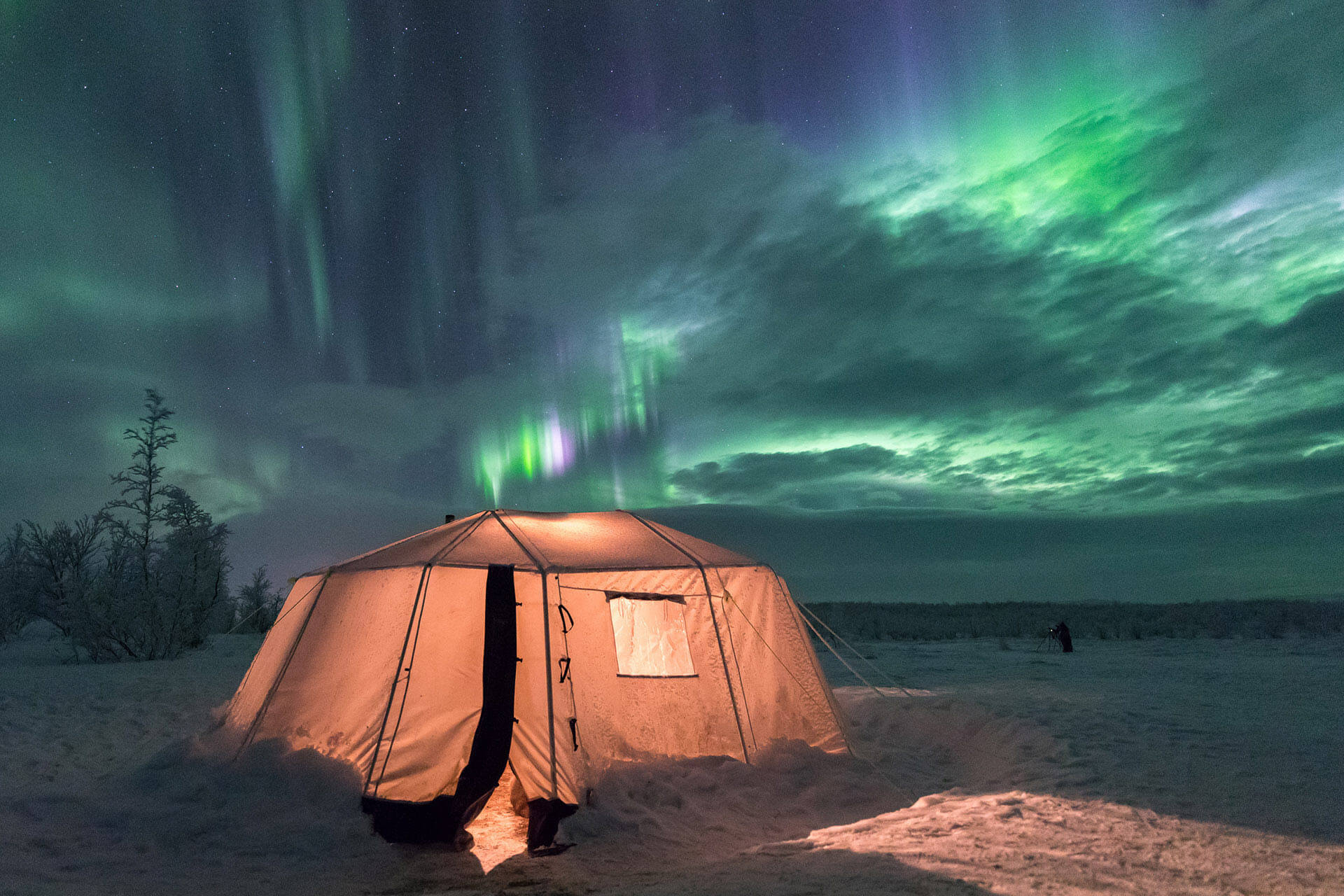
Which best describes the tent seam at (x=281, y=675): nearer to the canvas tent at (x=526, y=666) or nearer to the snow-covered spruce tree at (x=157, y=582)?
the canvas tent at (x=526, y=666)

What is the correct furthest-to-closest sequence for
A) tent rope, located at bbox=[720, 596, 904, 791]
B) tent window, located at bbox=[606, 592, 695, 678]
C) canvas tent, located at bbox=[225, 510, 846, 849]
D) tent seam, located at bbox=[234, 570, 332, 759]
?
1. tent rope, located at bbox=[720, 596, 904, 791]
2. tent window, located at bbox=[606, 592, 695, 678]
3. tent seam, located at bbox=[234, 570, 332, 759]
4. canvas tent, located at bbox=[225, 510, 846, 849]

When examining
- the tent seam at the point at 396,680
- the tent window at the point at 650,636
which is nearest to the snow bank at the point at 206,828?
the tent seam at the point at 396,680

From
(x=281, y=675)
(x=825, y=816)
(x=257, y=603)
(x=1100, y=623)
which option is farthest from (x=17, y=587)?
(x=1100, y=623)

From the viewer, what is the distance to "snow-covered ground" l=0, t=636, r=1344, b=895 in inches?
200

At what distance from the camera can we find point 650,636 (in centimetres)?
797

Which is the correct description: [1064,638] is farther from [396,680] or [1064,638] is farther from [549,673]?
[396,680]

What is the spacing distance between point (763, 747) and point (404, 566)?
13.1 feet

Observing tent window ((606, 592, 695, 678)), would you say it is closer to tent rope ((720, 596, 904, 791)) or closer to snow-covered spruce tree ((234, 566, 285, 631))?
tent rope ((720, 596, 904, 791))

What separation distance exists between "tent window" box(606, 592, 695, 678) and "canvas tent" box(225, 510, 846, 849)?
0.02m

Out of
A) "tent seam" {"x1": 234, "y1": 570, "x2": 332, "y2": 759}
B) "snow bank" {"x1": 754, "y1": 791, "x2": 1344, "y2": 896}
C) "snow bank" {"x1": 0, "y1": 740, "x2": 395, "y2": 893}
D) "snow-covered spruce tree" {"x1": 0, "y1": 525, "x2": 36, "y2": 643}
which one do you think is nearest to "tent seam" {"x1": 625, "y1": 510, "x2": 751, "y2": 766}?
"snow bank" {"x1": 754, "y1": 791, "x2": 1344, "y2": 896}

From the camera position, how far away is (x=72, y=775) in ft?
26.7

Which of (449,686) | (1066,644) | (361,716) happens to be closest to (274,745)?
(361,716)

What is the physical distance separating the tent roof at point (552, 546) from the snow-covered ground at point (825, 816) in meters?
1.95

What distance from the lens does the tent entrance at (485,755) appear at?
238 inches
